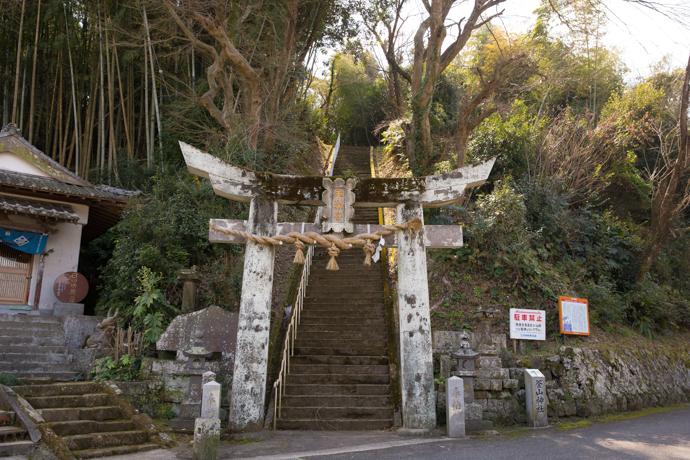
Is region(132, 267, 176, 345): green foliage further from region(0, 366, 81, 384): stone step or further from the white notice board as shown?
the white notice board

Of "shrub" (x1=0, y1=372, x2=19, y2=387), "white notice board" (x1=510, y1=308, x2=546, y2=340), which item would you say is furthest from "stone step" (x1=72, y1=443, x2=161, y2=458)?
"white notice board" (x1=510, y1=308, x2=546, y2=340)

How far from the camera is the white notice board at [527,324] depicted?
10.7 meters

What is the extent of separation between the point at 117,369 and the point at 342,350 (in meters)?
4.08

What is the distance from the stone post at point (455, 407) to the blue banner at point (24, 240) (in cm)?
967

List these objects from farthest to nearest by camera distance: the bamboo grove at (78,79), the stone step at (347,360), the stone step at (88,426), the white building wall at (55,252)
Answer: the bamboo grove at (78,79) → the white building wall at (55,252) → the stone step at (347,360) → the stone step at (88,426)

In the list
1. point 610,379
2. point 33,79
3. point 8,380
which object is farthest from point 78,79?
point 610,379

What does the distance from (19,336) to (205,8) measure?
8.55 meters

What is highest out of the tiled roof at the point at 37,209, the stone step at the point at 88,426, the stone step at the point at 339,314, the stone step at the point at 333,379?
the tiled roof at the point at 37,209

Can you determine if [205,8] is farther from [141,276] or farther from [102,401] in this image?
[102,401]

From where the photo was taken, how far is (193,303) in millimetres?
10461

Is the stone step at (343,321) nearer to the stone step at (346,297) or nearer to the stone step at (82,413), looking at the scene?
the stone step at (346,297)

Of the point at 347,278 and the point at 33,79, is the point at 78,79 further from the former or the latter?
the point at 347,278

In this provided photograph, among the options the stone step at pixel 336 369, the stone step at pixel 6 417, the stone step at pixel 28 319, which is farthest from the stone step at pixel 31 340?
the stone step at pixel 336 369

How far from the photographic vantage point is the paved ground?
6781 millimetres
